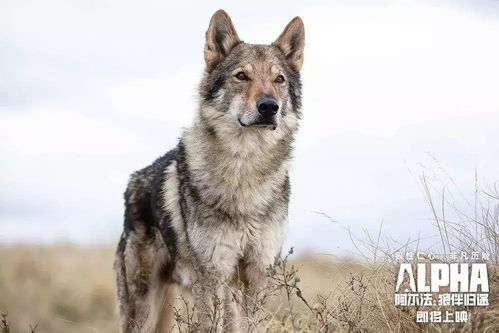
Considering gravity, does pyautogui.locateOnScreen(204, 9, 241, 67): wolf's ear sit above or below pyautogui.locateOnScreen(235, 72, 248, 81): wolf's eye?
above

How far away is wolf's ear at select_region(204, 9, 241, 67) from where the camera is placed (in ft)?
20.1

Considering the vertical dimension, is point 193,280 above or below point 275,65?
below

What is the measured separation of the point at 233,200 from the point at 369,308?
4.48ft

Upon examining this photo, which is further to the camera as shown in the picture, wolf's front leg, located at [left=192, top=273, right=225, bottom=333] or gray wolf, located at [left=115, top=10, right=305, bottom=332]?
gray wolf, located at [left=115, top=10, right=305, bottom=332]

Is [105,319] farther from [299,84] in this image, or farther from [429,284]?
[429,284]

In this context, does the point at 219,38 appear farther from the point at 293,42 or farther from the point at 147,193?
the point at 147,193

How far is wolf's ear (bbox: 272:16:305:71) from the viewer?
248 inches

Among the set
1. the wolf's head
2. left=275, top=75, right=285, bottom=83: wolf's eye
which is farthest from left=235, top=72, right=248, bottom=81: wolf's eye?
left=275, top=75, right=285, bottom=83: wolf's eye

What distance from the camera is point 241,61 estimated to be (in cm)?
600

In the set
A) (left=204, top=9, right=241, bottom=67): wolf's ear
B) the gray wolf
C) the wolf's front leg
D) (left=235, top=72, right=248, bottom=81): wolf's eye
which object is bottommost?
the wolf's front leg

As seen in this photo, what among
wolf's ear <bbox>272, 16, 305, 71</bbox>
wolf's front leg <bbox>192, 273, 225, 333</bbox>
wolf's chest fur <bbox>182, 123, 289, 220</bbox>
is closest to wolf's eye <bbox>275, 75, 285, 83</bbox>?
wolf's ear <bbox>272, 16, 305, 71</bbox>

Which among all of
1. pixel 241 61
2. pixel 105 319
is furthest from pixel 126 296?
pixel 105 319

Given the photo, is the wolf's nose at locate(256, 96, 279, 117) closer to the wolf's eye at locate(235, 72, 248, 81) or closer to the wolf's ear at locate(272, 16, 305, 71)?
the wolf's eye at locate(235, 72, 248, 81)

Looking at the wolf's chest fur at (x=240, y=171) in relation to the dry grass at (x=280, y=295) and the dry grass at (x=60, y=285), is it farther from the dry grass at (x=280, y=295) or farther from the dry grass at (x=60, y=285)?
the dry grass at (x=60, y=285)
